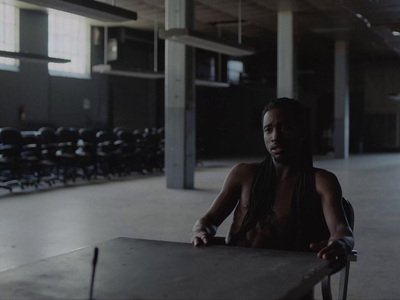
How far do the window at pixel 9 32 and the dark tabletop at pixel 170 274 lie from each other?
12.2 meters

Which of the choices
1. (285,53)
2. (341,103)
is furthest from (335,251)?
(341,103)

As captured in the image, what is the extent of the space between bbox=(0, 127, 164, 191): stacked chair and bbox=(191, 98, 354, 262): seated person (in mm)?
7729

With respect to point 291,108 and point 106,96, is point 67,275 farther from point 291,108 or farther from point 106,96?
point 106,96

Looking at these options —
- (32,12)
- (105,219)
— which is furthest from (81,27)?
(105,219)

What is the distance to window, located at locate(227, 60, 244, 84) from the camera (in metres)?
20.8

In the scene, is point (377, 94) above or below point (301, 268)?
above

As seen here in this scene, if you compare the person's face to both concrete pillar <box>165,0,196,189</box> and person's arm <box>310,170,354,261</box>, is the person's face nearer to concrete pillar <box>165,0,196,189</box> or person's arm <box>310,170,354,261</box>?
person's arm <box>310,170,354,261</box>

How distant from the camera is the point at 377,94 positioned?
24422mm

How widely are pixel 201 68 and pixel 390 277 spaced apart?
50.1 ft

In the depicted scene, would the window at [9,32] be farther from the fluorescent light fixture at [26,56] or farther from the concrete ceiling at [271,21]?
the fluorescent light fixture at [26,56]

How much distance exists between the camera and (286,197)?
2076mm

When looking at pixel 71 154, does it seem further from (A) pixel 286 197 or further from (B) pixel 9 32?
(A) pixel 286 197

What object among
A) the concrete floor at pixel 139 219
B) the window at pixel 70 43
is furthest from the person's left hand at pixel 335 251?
the window at pixel 70 43

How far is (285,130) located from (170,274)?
31.3 inches
